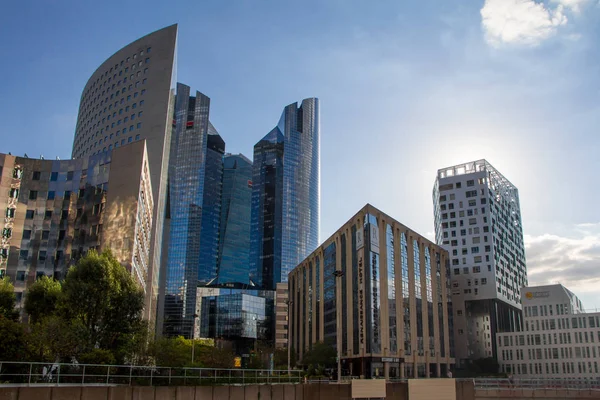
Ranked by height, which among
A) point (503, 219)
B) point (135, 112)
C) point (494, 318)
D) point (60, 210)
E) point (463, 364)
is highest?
point (135, 112)

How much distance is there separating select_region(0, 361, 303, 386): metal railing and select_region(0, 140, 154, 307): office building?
36672 millimetres

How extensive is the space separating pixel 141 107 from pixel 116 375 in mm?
109620

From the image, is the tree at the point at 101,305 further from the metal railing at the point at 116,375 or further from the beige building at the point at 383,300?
the beige building at the point at 383,300

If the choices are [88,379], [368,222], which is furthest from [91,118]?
[88,379]

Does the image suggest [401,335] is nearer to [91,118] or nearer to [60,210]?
[60,210]

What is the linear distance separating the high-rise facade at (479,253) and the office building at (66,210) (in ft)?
317

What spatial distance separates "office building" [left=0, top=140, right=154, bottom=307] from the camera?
7375 cm

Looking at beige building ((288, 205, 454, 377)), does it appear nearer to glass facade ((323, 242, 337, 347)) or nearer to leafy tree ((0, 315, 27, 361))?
glass facade ((323, 242, 337, 347))

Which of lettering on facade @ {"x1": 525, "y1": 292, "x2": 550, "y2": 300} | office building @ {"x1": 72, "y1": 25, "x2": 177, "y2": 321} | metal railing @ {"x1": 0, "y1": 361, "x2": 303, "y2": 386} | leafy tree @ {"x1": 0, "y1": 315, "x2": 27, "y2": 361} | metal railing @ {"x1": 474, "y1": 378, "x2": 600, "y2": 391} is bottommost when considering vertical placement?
metal railing @ {"x1": 474, "y1": 378, "x2": 600, "y2": 391}

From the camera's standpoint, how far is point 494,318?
5669 inches

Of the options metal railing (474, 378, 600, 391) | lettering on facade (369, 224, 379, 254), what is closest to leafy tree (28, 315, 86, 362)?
metal railing (474, 378, 600, 391)

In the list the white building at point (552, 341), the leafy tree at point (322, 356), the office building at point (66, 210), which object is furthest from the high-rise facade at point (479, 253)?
the office building at point (66, 210)

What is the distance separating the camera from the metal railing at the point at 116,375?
1211 inches

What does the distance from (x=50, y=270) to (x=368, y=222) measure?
55.5 meters
